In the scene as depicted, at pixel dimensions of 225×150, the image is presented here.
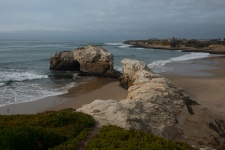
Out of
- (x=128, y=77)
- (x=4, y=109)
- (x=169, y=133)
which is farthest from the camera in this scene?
(x=128, y=77)

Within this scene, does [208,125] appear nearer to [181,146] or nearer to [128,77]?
[181,146]

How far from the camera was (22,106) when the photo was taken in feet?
76.0

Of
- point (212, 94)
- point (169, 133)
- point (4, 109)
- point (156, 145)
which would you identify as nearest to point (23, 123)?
point (156, 145)

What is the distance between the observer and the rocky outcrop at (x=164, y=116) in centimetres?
1307

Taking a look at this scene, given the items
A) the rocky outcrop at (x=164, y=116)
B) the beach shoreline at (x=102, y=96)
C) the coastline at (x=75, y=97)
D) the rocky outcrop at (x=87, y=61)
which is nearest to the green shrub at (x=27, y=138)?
the rocky outcrop at (x=164, y=116)

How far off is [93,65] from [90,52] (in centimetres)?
214

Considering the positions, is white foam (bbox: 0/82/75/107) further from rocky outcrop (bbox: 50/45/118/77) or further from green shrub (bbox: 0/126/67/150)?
green shrub (bbox: 0/126/67/150)

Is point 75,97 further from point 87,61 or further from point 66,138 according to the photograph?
point 87,61

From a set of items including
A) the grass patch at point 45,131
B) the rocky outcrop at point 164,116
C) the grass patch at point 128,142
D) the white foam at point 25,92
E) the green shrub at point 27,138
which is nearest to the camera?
the green shrub at point 27,138

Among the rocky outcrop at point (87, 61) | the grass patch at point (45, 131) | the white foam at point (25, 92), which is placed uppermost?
the grass patch at point (45, 131)

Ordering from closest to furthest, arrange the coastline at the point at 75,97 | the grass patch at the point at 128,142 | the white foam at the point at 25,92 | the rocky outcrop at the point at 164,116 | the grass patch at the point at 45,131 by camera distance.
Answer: the grass patch at the point at 45,131 → the grass patch at the point at 128,142 → the rocky outcrop at the point at 164,116 → the coastline at the point at 75,97 → the white foam at the point at 25,92

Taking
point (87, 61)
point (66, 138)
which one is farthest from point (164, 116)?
point (87, 61)

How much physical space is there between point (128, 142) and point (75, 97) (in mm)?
18827

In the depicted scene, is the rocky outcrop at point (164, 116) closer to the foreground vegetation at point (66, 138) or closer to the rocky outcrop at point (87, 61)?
the foreground vegetation at point (66, 138)
